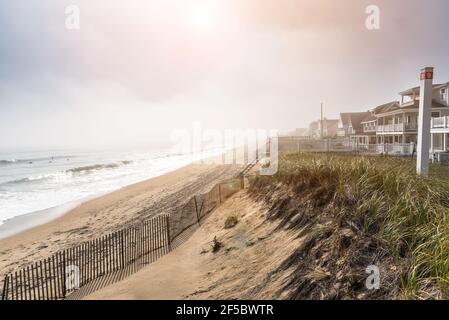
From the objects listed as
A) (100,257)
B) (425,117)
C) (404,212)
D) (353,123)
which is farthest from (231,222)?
(353,123)

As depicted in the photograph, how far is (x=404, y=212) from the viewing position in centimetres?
505

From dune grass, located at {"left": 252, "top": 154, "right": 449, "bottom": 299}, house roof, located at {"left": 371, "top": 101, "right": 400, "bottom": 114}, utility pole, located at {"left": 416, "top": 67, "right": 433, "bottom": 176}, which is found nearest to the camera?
dune grass, located at {"left": 252, "top": 154, "right": 449, "bottom": 299}

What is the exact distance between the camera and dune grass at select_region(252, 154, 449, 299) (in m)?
3.53

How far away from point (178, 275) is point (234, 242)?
193cm

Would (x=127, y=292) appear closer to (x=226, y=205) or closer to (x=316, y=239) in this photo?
(x=316, y=239)

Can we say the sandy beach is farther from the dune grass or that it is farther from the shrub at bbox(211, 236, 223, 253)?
the dune grass

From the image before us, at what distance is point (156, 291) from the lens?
613 centimetres

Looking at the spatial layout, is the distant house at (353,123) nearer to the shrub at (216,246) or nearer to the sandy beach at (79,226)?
the sandy beach at (79,226)

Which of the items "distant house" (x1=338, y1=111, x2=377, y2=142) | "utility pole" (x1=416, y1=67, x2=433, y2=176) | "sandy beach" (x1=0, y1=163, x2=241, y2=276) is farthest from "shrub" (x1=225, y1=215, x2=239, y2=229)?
"distant house" (x1=338, y1=111, x2=377, y2=142)

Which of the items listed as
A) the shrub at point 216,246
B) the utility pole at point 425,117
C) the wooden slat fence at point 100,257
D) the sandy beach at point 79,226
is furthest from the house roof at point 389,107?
the shrub at point 216,246

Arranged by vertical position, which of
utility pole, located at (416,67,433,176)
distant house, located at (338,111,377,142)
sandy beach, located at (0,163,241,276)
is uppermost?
distant house, located at (338,111,377,142)

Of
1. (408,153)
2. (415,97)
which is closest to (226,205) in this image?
(408,153)

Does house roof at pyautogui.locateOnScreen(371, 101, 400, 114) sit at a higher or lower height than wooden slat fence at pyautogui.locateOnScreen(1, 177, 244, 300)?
higher

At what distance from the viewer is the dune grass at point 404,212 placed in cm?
353
